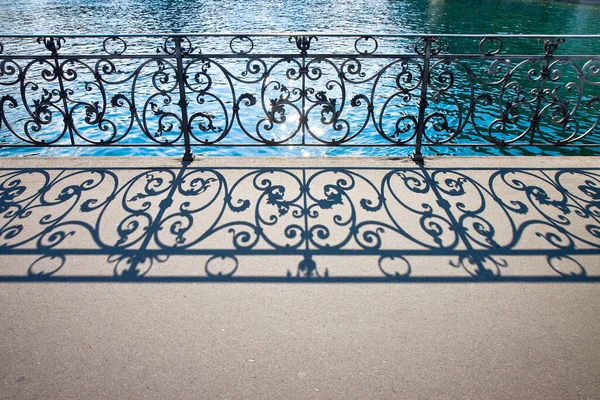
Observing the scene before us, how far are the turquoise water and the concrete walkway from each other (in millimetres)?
23437

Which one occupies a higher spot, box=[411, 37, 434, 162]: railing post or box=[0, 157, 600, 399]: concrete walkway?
box=[411, 37, 434, 162]: railing post

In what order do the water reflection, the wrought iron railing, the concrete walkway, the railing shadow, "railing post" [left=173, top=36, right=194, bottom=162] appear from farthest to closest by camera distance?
the water reflection < the wrought iron railing < "railing post" [left=173, top=36, right=194, bottom=162] < the railing shadow < the concrete walkway

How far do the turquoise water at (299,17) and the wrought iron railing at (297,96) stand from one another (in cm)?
354

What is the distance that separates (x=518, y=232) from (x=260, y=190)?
2.64 meters

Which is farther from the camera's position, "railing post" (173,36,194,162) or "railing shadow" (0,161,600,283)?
"railing post" (173,36,194,162)

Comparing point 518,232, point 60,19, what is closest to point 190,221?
point 518,232

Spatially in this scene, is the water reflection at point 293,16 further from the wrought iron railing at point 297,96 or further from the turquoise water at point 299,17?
the wrought iron railing at point 297,96

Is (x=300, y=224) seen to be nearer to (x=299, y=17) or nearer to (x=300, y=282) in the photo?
(x=300, y=282)

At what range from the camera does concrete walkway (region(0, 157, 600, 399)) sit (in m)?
2.65

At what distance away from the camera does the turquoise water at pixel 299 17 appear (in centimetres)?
2798

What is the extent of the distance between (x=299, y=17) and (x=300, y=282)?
32.3 m

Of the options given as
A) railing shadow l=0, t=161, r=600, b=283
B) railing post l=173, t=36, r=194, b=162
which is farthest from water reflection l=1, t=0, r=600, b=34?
railing shadow l=0, t=161, r=600, b=283

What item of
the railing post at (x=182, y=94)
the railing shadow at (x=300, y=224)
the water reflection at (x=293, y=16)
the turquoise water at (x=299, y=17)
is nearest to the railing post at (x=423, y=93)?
the railing shadow at (x=300, y=224)

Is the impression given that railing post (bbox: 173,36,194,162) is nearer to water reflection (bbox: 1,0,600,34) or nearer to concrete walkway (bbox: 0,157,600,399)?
concrete walkway (bbox: 0,157,600,399)
